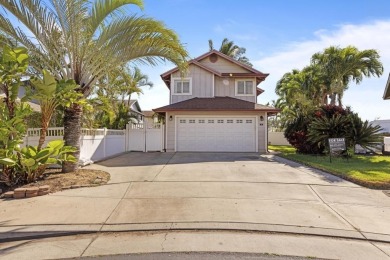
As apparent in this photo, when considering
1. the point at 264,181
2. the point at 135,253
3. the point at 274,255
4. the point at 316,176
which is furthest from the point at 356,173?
the point at 135,253

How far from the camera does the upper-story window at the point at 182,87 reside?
66.2 feet

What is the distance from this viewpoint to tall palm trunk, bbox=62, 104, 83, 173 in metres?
9.90

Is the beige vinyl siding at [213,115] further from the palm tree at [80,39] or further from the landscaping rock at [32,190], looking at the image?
the landscaping rock at [32,190]

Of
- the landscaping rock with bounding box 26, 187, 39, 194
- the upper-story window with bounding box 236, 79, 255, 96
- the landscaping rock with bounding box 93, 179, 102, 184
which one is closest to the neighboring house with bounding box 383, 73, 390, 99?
the upper-story window with bounding box 236, 79, 255, 96

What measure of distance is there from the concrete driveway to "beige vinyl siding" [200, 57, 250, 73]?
12.2 m

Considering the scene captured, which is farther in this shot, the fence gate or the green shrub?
the fence gate

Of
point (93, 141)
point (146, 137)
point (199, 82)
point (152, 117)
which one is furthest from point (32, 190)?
point (152, 117)

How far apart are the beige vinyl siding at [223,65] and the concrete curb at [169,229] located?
53.9 feet

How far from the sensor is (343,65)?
2433cm

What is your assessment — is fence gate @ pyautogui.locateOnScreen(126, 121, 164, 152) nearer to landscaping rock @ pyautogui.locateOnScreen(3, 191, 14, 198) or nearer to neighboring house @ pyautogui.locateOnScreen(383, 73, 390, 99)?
landscaping rock @ pyautogui.locateOnScreen(3, 191, 14, 198)

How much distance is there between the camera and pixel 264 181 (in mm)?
9188

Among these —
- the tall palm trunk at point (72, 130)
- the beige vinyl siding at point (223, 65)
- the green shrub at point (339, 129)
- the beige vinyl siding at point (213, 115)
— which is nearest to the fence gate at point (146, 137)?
the beige vinyl siding at point (213, 115)

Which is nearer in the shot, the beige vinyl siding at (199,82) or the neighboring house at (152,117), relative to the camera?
the beige vinyl siding at (199,82)

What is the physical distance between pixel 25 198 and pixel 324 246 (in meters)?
6.51
